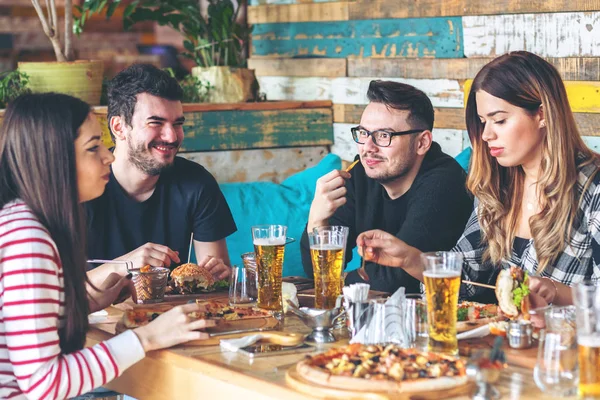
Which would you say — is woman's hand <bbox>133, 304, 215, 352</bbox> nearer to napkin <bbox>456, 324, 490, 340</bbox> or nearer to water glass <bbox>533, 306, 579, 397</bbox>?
napkin <bbox>456, 324, 490, 340</bbox>

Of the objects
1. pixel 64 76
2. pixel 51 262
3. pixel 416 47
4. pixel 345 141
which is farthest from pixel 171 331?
pixel 345 141

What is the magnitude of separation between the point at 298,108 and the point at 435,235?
209 centimetres

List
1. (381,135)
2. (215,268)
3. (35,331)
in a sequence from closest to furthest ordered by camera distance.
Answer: (35,331)
(215,268)
(381,135)

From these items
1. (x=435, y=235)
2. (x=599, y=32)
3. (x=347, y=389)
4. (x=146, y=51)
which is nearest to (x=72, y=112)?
(x=347, y=389)

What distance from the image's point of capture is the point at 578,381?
5.09 ft

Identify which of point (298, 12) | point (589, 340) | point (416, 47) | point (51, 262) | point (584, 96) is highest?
point (298, 12)

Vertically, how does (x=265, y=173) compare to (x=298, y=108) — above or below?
below

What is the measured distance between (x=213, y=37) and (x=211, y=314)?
303 cm

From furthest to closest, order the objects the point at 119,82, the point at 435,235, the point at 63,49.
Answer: the point at 63,49 → the point at 119,82 → the point at 435,235

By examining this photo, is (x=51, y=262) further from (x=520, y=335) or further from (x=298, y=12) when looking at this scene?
(x=298, y=12)

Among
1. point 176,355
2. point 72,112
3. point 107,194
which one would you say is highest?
point 72,112

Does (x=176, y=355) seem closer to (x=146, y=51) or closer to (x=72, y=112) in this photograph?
(x=72, y=112)

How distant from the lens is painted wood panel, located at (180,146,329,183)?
4.69 m

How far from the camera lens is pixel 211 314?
215 cm
